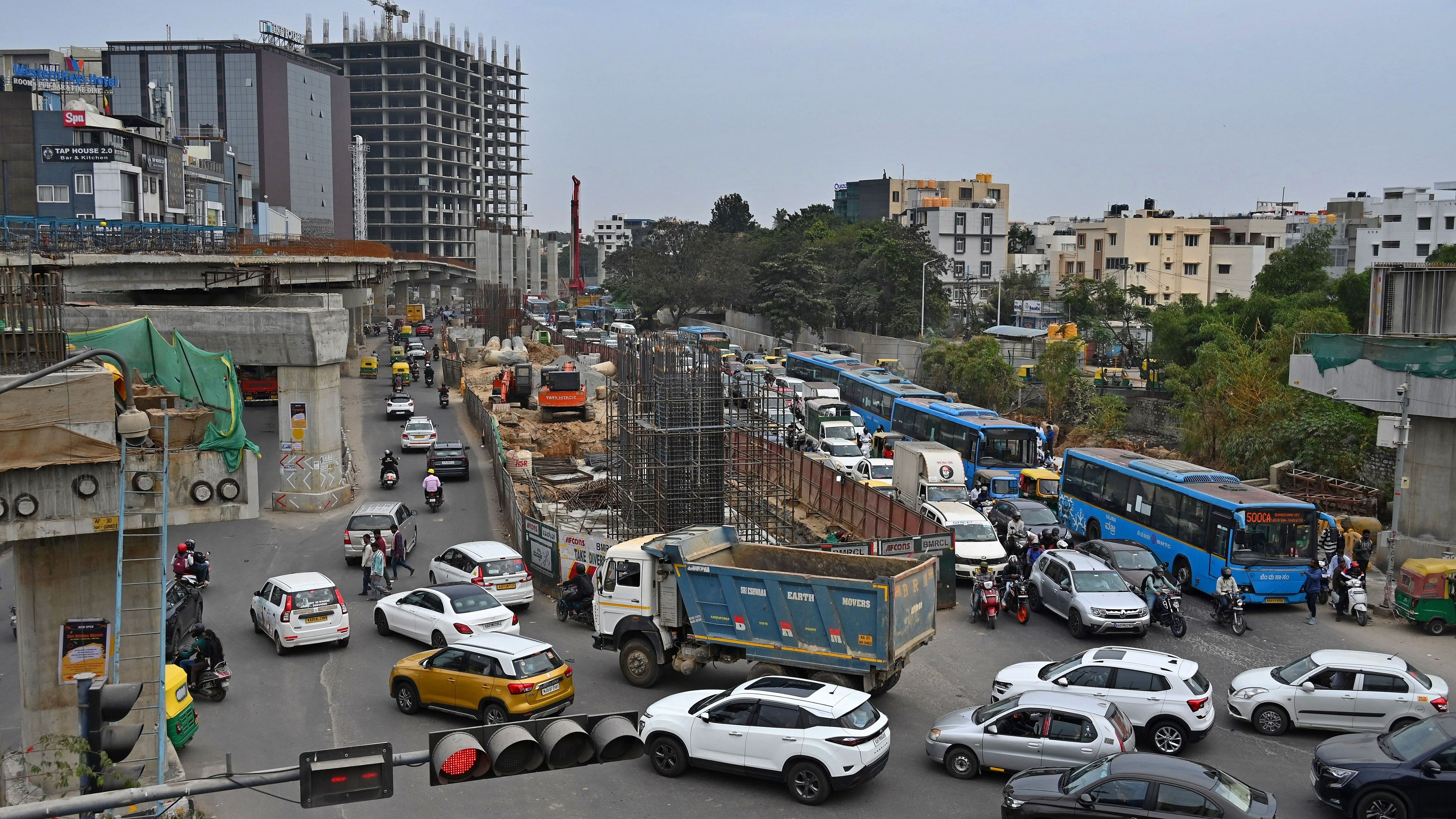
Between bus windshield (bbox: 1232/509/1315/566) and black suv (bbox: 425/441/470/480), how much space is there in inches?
932

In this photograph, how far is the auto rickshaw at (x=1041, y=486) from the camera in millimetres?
32969

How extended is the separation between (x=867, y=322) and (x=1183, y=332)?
30.1 meters

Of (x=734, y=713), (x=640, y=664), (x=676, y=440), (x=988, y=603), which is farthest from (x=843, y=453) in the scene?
(x=734, y=713)

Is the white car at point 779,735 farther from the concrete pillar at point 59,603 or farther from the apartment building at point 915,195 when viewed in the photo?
the apartment building at point 915,195

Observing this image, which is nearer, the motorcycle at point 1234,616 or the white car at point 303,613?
the white car at point 303,613

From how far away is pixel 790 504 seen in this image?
→ 106ft

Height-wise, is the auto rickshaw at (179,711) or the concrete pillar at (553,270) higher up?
the concrete pillar at (553,270)

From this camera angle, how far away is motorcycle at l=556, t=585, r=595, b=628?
2166 cm

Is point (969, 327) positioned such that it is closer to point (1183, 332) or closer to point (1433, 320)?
point (1183, 332)

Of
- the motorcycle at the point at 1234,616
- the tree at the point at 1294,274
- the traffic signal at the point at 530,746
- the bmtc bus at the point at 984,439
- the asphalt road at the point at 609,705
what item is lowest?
the asphalt road at the point at 609,705

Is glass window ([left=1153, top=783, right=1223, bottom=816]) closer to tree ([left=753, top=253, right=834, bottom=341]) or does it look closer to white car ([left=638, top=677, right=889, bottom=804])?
white car ([left=638, top=677, right=889, bottom=804])

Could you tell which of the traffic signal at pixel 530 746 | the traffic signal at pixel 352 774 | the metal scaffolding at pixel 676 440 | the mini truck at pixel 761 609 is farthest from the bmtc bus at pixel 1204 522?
the traffic signal at pixel 352 774

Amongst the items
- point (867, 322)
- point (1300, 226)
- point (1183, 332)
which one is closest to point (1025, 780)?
point (1183, 332)

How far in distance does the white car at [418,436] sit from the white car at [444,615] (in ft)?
73.9
